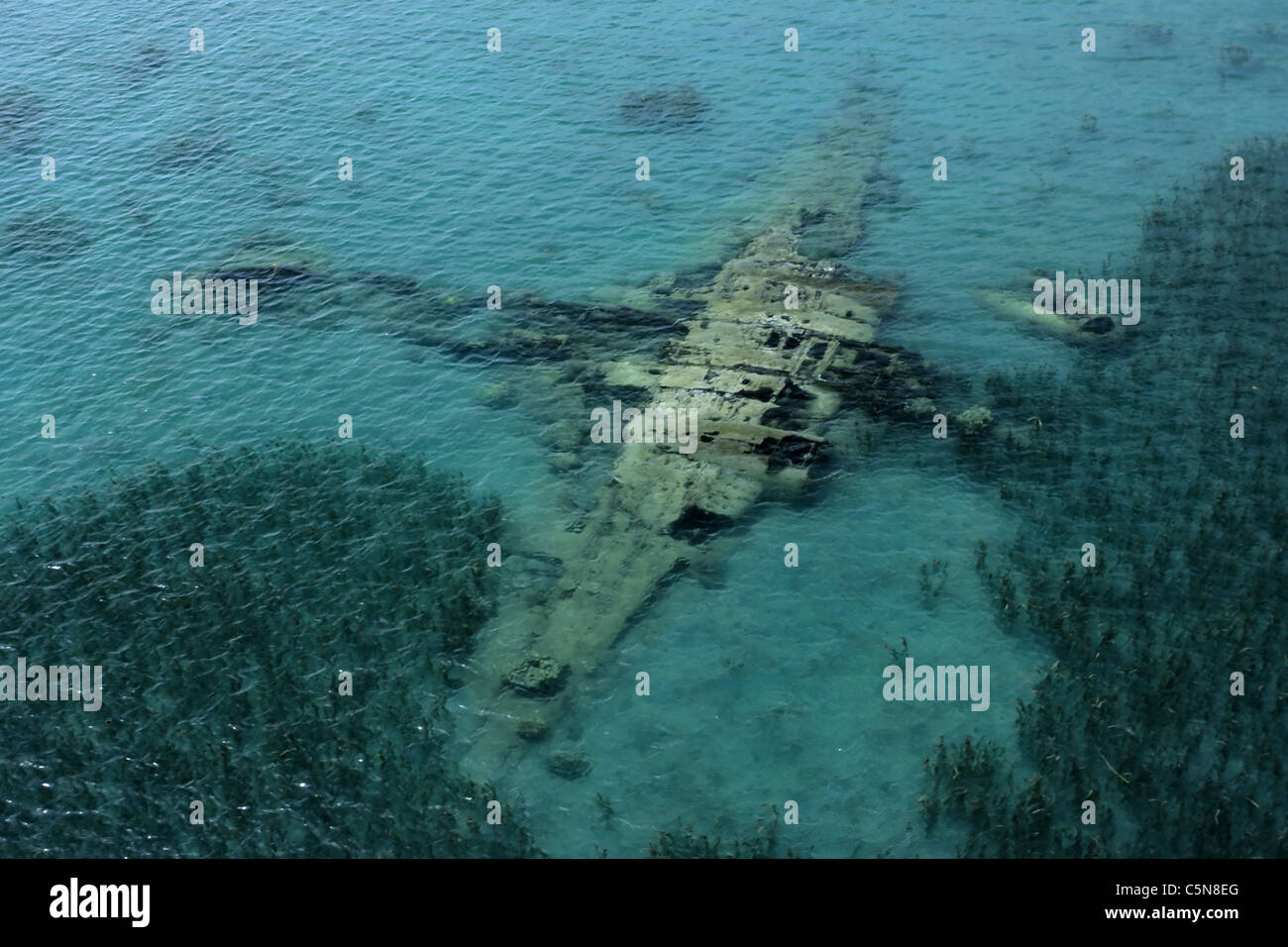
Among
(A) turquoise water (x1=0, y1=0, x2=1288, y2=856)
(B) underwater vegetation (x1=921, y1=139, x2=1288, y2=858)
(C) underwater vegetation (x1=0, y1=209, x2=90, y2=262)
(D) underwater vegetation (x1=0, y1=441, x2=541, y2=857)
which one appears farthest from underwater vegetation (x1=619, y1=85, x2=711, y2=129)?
(D) underwater vegetation (x1=0, y1=441, x2=541, y2=857)

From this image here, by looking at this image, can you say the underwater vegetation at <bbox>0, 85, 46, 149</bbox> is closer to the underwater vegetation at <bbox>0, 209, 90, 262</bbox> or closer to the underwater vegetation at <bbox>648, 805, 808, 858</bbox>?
the underwater vegetation at <bbox>0, 209, 90, 262</bbox>

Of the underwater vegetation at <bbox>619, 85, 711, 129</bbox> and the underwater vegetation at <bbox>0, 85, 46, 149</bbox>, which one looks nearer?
the underwater vegetation at <bbox>619, 85, 711, 129</bbox>

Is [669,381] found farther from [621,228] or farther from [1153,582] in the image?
[1153,582]

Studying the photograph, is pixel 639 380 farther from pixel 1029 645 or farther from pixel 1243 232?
pixel 1243 232

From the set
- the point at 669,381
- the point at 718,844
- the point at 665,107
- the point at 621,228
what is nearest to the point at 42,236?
the point at 621,228

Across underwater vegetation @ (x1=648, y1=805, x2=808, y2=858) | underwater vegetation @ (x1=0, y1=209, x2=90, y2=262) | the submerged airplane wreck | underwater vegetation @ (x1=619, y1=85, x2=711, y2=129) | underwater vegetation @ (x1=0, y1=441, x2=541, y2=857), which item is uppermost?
underwater vegetation @ (x1=619, y1=85, x2=711, y2=129)

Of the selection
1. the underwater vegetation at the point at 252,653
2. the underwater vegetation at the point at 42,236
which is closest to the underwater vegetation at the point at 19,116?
the underwater vegetation at the point at 42,236

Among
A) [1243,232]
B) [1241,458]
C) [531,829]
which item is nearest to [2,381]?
[531,829]
